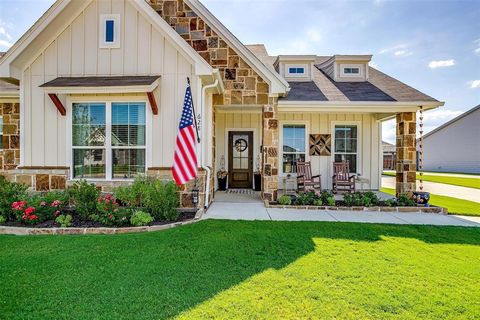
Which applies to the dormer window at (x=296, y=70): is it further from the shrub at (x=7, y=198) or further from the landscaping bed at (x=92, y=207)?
the shrub at (x=7, y=198)

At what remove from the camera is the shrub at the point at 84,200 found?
17.6ft

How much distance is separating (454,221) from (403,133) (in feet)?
10.8

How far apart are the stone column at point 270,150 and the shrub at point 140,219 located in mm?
3408

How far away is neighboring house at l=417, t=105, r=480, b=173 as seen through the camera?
2455 cm

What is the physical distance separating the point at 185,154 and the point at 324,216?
11.8ft

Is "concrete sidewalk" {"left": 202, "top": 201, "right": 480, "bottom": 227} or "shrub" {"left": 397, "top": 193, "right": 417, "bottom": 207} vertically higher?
"shrub" {"left": 397, "top": 193, "right": 417, "bottom": 207}

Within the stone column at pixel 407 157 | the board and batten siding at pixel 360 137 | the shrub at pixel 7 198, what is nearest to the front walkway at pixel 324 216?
the stone column at pixel 407 157

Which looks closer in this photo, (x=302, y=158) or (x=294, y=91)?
(x=294, y=91)

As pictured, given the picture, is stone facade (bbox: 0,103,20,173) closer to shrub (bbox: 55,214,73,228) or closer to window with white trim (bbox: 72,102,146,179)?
window with white trim (bbox: 72,102,146,179)

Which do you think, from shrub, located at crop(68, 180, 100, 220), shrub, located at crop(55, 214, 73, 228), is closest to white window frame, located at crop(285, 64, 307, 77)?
shrub, located at crop(68, 180, 100, 220)

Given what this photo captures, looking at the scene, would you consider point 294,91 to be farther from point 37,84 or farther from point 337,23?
point 37,84

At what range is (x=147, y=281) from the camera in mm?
3018

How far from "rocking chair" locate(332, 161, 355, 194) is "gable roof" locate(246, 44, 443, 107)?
2570 mm

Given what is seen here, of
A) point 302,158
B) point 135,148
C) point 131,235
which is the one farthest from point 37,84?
point 302,158
